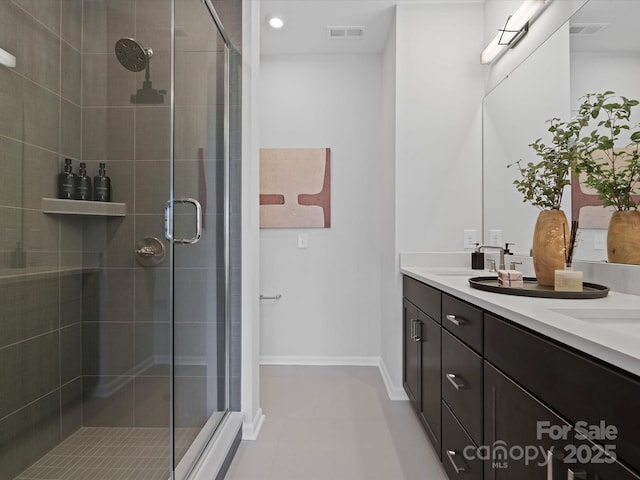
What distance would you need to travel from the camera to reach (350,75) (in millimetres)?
3244

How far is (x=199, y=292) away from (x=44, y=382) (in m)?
0.69

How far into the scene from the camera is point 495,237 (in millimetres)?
2465

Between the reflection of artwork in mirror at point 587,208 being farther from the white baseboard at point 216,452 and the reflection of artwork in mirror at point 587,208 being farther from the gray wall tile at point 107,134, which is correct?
the white baseboard at point 216,452

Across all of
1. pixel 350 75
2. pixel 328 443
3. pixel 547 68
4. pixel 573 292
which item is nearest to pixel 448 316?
pixel 573 292

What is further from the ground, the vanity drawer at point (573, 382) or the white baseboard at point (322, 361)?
the vanity drawer at point (573, 382)

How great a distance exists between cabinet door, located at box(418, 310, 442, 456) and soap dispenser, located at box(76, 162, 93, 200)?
4.79ft

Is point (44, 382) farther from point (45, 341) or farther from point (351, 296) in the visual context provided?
point (351, 296)

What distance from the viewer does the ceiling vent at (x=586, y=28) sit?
5.05ft

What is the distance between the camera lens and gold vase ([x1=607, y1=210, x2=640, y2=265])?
→ 1.36 meters

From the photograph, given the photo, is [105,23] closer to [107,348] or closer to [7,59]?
[7,59]

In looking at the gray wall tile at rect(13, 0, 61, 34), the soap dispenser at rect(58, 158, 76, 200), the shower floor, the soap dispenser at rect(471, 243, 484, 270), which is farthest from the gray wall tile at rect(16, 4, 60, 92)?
the soap dispenser at rect(471, 243, 484, 270)

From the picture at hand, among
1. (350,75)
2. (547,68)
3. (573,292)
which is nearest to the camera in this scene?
(573,292)

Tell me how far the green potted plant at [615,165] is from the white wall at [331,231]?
5.93ft

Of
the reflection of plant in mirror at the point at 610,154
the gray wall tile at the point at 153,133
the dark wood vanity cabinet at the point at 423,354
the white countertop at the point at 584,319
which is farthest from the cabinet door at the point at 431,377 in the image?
the gray wall tile at the point at 153,133
